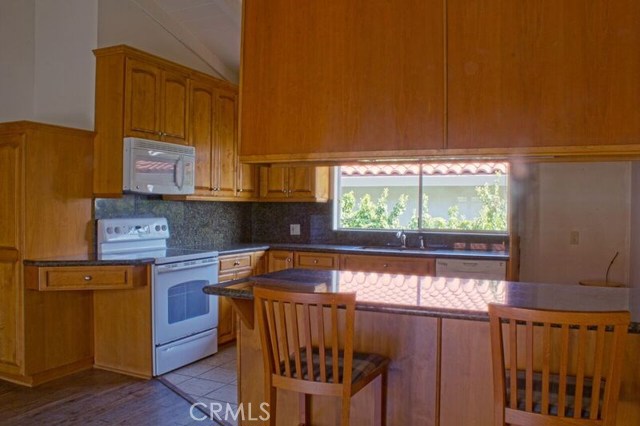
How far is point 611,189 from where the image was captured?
4.30 m

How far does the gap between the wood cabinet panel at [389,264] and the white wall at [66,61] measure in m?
2.46

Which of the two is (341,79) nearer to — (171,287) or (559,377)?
(559,377)

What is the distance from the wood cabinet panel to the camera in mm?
4348

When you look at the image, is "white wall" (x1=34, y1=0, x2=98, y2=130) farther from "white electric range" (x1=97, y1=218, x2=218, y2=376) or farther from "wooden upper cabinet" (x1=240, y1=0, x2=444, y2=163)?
"wooden upper cabinet" (x1=240, y1=0, x2=444, y2=163)

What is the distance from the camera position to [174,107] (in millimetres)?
4113

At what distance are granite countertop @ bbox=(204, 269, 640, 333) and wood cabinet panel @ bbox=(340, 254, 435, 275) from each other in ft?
5.35

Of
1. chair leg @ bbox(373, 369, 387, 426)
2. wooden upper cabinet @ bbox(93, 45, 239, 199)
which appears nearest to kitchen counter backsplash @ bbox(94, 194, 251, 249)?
wooden upper cabinet @ bbox(93, 45, 239, 199)

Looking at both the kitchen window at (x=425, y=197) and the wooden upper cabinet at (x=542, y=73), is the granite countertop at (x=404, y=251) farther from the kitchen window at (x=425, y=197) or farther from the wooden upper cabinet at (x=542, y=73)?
the wooden upper cabinet at (x=542, y=73)

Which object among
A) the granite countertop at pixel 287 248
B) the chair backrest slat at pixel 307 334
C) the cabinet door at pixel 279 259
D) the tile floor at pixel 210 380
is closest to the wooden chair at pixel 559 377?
the chair backrest slat at pixel 307 334

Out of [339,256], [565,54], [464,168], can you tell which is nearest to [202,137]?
[339,256]

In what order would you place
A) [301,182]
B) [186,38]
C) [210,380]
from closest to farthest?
[210,380] → [186,38] → [301,182]

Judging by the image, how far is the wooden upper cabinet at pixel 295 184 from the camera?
16.8 feet

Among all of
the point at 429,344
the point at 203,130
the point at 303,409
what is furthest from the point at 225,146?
the point at 429,344

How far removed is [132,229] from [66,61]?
1.37m
